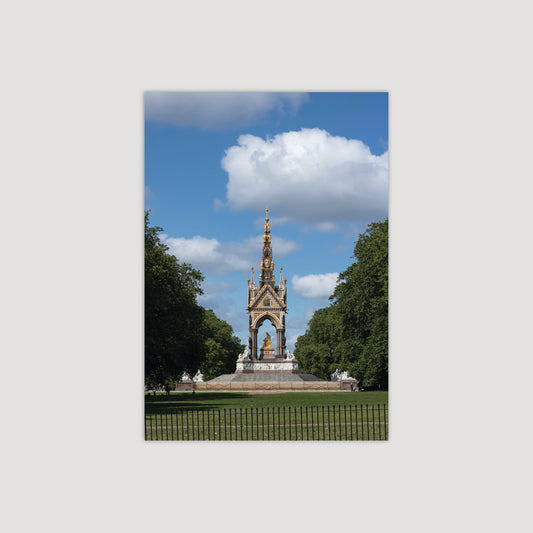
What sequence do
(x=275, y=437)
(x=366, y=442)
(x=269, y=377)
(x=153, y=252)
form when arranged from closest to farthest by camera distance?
(x=366, y=442)
(x=275, y=437)
(x=153, y=252)
(x=269, y=377)

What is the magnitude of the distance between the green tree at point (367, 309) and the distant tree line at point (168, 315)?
25.1 ft

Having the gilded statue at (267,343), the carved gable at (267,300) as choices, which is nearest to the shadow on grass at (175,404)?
the carved gable at (267,300)

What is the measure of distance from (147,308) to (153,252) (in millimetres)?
3703

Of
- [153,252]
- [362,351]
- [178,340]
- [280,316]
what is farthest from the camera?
[280,316]

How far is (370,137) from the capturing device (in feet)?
53.9

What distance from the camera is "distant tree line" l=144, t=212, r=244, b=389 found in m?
23.8

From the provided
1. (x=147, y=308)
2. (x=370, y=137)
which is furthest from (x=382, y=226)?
(x=370, y=137)

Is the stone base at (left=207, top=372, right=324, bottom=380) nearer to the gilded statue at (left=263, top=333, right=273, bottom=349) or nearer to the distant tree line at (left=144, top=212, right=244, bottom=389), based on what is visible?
the gilded statue at (left=263, top=333, right=273, bottom=349)

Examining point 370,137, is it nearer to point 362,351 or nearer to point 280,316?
point 362,351

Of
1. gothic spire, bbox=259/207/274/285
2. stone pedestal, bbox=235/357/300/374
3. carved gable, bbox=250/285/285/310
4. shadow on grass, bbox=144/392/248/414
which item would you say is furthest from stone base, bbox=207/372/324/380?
shadow on grass, bbox=144/392/248/414

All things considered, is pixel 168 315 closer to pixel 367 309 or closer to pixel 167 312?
pixel 167 312

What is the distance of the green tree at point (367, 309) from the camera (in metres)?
27.0

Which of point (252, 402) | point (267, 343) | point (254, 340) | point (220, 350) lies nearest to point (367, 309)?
point (252, 402)

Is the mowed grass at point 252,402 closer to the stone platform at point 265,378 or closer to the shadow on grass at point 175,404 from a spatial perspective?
the shadow on grass at point 175,404
